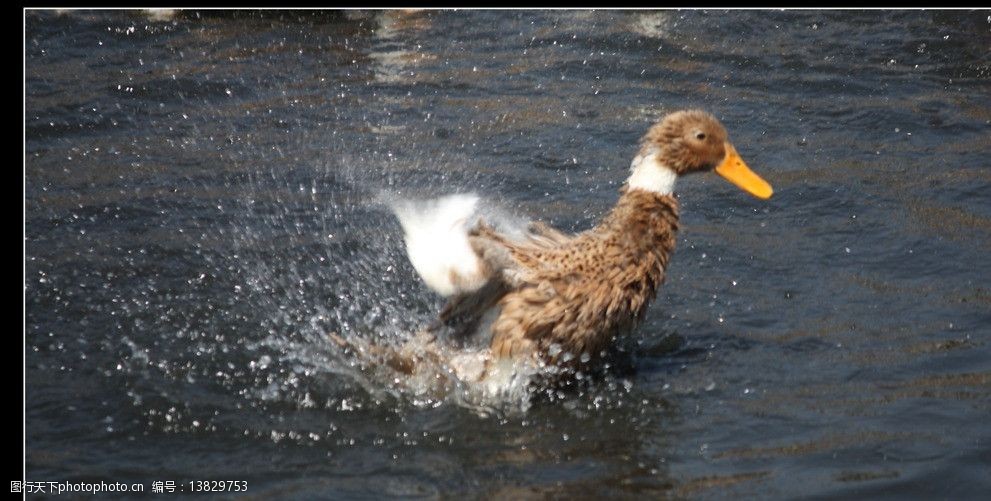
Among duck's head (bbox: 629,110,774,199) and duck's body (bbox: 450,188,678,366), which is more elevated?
duck's head (bbox: 629,110,774,199)

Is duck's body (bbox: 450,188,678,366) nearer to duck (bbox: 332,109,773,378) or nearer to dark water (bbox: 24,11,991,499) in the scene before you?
duck (bbox: 332,109,773,378)

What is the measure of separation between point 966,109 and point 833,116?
88 centimetres

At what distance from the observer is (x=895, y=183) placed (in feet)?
22.6

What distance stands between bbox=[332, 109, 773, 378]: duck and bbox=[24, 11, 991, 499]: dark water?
10.4 inches

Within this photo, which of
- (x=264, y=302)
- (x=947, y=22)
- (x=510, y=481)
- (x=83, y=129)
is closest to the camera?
(x=510, y=481)

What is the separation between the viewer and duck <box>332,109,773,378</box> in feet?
16.0

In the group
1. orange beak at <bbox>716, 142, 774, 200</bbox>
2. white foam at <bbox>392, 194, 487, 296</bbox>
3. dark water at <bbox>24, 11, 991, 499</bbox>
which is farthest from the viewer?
orange beak at <bbox>716, 142, 774, 200</bbox>

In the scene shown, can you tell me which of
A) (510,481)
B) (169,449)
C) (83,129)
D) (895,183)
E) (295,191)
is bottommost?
(510,481)

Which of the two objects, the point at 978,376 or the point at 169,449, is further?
the point at 978,376

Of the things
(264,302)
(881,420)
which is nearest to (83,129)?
(264,302)

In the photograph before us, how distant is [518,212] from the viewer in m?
6.67

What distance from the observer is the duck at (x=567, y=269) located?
4.89m

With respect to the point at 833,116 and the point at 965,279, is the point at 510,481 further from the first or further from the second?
the point at 833,116

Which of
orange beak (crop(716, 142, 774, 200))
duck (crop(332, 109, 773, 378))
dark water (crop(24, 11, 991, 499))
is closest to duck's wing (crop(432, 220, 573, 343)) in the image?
duck (crop(332, 109, 773, 378))
